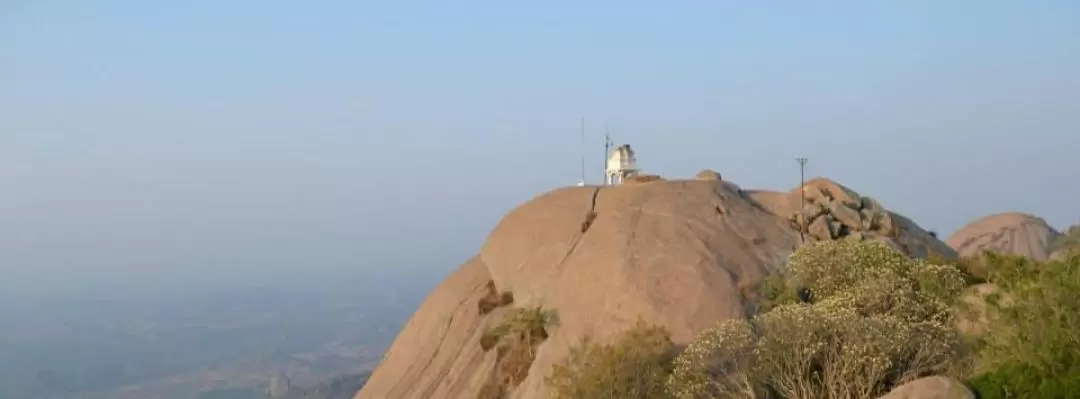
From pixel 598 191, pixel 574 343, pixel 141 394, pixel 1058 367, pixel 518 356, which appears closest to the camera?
pixel 1058 367

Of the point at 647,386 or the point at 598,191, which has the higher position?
the point at 598,191

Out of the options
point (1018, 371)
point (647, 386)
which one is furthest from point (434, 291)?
point (1018, 371)

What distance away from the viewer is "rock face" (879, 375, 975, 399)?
18438mm

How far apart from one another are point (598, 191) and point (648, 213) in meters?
2.78

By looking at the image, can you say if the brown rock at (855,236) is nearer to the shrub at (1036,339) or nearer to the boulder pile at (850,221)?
the boulder pile at (850,221)

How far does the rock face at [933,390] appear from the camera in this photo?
726 inches

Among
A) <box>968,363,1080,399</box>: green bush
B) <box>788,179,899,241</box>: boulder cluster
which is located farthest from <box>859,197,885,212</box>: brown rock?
<box>968,363,1080,399</box>: green bush

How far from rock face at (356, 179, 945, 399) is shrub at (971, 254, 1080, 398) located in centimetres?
662

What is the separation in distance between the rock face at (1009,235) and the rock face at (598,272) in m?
19.0

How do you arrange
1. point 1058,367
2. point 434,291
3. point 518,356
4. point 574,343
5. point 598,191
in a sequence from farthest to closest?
point 434,291 < point 598,191 < point 518,356 < point 574,343 < point 1058,367

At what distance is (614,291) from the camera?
27.1 meters

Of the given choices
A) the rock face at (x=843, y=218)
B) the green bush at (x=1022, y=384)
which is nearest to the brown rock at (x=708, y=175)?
the rock face at (x=843, y=218)

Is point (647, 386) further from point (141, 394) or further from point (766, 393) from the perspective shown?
point (141, 394)

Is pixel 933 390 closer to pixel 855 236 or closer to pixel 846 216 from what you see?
pixel 855 236
